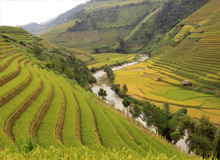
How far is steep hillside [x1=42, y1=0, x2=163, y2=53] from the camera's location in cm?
12638

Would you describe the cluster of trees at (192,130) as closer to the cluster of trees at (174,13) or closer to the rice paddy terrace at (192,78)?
the rice paddy terrace at (192,78)

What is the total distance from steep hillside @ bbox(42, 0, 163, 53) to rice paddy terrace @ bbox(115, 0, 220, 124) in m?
75.1

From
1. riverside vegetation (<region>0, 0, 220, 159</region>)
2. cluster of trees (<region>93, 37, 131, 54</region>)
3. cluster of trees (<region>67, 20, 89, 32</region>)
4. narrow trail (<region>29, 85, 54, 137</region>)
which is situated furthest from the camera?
cluster of trees (<region>67, 20, 89, 32</region>)

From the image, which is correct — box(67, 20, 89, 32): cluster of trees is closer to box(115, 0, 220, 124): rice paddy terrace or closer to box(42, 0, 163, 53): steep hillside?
box(42, 0, 163, 53): steep hillside

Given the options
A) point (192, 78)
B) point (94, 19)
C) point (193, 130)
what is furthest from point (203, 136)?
point (94, 19)

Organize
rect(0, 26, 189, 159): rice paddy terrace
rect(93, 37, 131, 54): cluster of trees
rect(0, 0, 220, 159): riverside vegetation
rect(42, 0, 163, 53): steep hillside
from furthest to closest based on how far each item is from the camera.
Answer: rect(42, 0, 163, 53): steep hillside
rect(93, 37, 131, 54): cluster of trees
rect(0, 26, 189, 159): rice paddy terrace
rect(0, 0, 220, 159): riverside vegetation

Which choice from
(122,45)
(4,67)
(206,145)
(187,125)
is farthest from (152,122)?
(122,45)

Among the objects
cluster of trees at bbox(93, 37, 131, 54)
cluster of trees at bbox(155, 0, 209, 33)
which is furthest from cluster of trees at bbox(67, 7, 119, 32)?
cluster of trees at bbox(155, 0, 209, 33)

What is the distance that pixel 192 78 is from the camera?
4153 cm

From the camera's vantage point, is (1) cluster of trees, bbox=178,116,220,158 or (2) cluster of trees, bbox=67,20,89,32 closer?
(1) cluster of trees, bbox=178,116,220,158

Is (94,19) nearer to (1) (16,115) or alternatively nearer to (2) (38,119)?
(2) (38,119)

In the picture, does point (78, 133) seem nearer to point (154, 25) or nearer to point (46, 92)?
point (46, 92)

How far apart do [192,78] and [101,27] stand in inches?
4924

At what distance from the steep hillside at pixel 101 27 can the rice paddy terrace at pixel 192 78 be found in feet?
246
